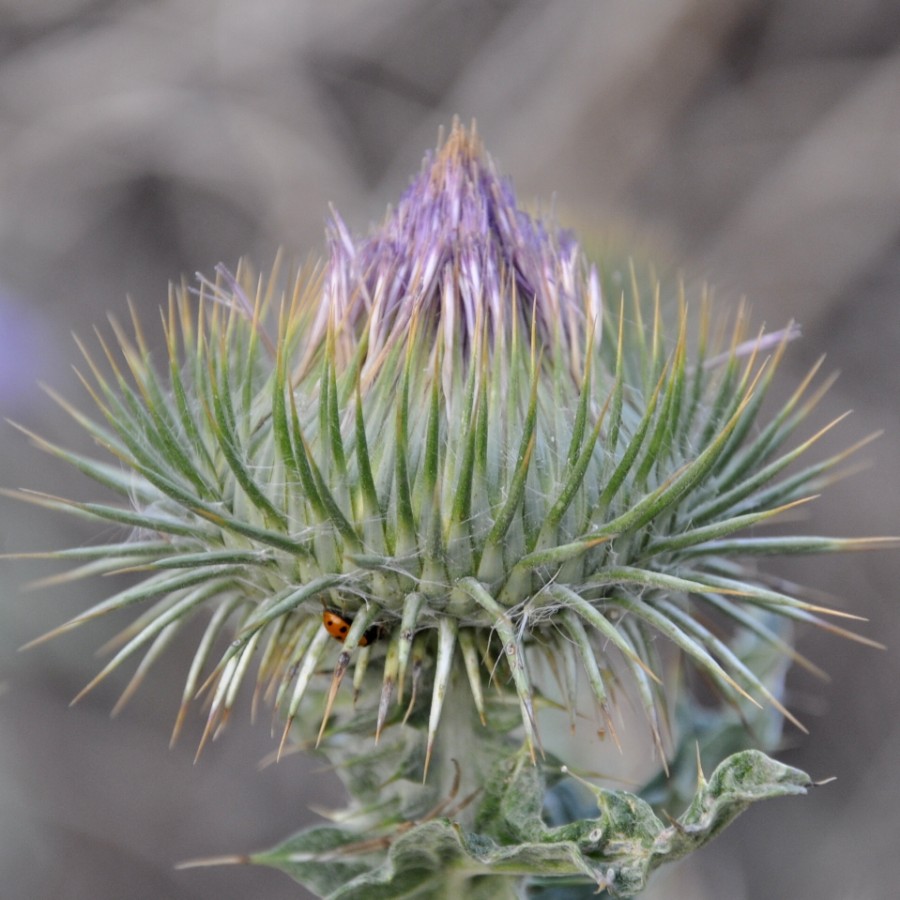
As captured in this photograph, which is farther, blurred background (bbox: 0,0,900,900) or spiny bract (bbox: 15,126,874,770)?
blurred background (bbox: 0,0,900,900)

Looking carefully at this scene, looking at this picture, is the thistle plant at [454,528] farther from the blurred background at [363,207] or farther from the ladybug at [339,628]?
the blurred background at [363,207]

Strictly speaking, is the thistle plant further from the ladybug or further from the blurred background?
the blurred background

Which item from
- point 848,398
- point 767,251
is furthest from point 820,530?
point 767,251

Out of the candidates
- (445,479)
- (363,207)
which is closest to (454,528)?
(445,479)

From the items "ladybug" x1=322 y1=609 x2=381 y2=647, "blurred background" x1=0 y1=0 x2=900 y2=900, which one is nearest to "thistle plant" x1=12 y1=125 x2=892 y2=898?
"ladybug" x1=322 y1=609 x2=381 y2=647

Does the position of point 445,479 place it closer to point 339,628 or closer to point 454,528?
point 454,528

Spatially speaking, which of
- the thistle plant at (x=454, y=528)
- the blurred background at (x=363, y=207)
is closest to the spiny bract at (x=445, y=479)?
the thistle plant at (x=454, y=528)

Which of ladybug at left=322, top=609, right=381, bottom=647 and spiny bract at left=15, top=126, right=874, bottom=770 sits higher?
spiny bract at left=15, top=126, right=874, bottom=770
